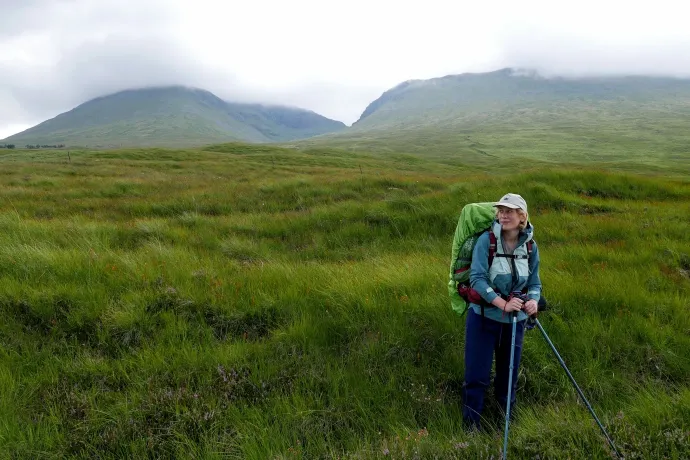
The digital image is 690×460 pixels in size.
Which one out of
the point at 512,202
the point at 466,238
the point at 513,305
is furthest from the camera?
the point at 466,238

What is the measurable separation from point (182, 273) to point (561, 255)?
6695 mm

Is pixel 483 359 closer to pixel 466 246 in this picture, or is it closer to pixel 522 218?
pixel 466 246

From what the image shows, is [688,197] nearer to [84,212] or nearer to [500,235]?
[500,235]

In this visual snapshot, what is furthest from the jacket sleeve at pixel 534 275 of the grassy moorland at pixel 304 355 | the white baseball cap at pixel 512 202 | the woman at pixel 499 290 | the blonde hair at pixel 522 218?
the grassy moorland at pixel 304 355

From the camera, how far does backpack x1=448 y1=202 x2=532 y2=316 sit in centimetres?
349

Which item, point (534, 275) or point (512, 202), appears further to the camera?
point (534, 275)

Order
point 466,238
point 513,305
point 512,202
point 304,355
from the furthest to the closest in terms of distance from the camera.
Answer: point 304,355, point 466,238, point 512,202, point 513,305

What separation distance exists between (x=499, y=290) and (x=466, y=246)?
51 centimetres

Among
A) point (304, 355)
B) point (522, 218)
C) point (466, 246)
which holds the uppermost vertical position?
point (522, 218)

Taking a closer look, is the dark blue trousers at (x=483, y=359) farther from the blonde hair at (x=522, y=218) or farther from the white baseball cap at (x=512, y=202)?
the white baseball cap at (x=512, y=202)

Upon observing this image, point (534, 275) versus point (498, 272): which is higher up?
point (498, 272)

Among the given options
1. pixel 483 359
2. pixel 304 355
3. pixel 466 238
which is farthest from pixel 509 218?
pixel 304 355

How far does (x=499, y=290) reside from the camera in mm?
3355

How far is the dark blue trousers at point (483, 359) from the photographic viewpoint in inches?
130
